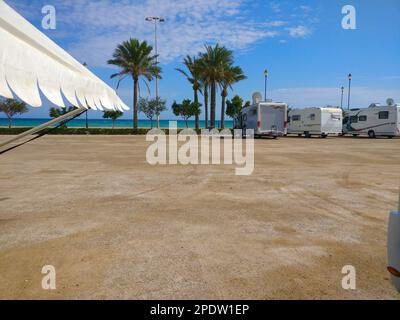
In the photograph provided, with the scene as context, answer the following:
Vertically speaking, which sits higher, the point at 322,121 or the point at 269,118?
the point at 269,118

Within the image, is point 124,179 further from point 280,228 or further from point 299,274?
point 299,274

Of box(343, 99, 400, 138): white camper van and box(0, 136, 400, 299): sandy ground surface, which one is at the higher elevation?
box(343, 99, 400, 138): white camper van

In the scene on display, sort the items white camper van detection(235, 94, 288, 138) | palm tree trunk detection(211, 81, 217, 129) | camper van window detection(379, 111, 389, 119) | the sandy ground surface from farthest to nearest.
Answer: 1. palm tree trunk detection(211, 81, 217, 129)
2. camper van window detection(379, 111, 389, 119)
3. white camper van detection(235, 94, 288, 138)
4. the sandy ground surface

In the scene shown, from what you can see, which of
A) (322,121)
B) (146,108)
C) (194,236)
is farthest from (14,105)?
(146,108)

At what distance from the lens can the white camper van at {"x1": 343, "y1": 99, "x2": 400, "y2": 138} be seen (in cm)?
3031

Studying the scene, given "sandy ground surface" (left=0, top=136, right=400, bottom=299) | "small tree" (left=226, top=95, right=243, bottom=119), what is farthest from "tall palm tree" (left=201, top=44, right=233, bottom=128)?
"sandy ground surface" (left=0, top=136, right=400, bottom=299)

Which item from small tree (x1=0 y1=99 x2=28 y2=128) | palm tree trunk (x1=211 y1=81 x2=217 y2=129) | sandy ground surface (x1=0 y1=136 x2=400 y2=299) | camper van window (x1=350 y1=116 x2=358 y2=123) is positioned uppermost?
palm tree trunk (x1=211 y1=81 x2=217 y2=129)

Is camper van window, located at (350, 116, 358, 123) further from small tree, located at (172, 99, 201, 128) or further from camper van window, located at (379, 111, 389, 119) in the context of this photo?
small tree, located at (172, 99, 201, 128)

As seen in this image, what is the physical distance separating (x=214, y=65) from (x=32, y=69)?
133ft

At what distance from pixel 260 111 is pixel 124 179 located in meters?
19.7

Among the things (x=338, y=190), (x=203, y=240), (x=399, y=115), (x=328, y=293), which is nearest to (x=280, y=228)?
(x=203, y=240)

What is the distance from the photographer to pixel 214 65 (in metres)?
41.0

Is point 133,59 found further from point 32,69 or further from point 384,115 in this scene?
point 32,69

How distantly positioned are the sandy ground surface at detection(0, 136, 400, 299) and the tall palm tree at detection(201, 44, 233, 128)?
32772mm
